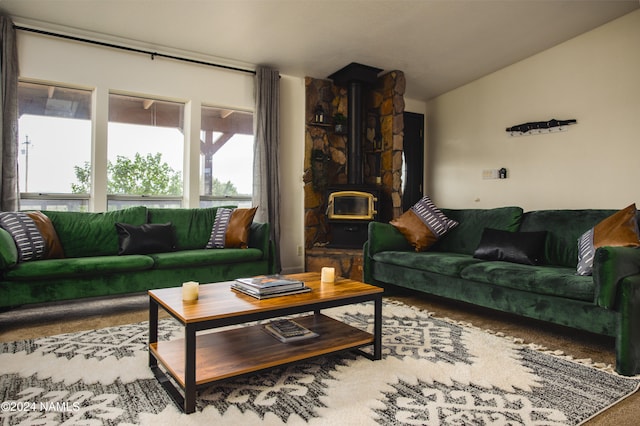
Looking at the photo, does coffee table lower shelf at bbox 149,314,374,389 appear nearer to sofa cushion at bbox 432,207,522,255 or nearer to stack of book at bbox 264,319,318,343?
stack of book at bbox 264,319,318,343

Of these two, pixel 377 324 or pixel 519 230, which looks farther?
pixel 519 230

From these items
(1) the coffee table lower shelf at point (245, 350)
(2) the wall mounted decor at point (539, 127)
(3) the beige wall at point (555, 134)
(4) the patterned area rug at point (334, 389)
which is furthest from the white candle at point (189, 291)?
(2) the wall mounted decor at point (539, 127)

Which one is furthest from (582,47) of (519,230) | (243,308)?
(243,308)

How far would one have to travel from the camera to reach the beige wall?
4.22m

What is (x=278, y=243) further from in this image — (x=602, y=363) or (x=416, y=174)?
(x=602, y=363)

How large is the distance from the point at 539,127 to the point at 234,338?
177 inches

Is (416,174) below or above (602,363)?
above

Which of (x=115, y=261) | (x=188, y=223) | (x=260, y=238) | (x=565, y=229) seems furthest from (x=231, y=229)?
(x=565, y=229)

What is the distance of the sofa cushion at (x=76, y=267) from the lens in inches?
109

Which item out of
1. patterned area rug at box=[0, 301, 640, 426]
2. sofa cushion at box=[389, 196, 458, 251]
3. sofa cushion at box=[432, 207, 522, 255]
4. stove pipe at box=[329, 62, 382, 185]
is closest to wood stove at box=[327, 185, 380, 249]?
stove pipe at box=[329, 62, 382, 185]

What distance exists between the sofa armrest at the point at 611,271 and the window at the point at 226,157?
384 cm

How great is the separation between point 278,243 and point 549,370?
10.8 feet

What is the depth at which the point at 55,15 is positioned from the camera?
364 centimetres

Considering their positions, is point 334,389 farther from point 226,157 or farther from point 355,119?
→ point 355,119
